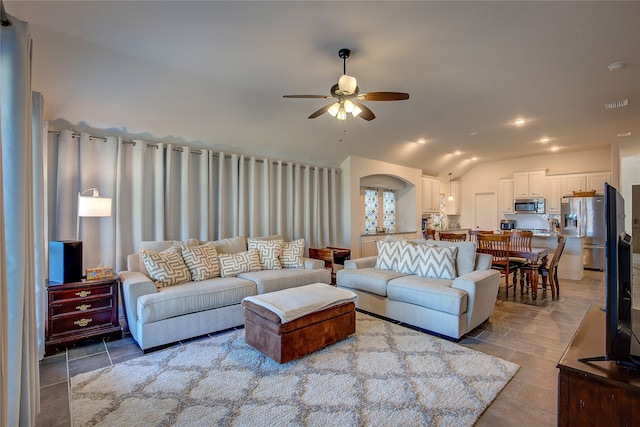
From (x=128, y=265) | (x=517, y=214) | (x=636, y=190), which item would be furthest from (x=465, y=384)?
(x=636, y=190)

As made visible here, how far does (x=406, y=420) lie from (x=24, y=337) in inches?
84.6

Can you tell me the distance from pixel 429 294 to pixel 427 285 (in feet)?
0.39

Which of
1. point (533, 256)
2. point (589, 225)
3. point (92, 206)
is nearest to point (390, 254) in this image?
point (533, 256)

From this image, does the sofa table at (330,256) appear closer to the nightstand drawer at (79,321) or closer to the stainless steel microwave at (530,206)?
the nightstand drawer at (79,321)

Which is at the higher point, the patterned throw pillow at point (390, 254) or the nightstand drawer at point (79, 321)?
the patterned throw pillow at point (390, 254)

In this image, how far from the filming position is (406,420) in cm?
191

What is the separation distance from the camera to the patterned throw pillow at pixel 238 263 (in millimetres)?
3928

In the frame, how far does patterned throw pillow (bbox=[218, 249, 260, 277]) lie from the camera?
393 cm

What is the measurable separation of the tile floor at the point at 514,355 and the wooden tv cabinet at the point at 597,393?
775 millimetres

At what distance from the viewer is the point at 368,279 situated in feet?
12.7

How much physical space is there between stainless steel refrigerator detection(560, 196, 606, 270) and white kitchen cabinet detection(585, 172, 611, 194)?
715mm

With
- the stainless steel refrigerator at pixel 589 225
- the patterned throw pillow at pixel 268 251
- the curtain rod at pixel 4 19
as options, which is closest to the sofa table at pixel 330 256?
the patterned throw pillow at pixel 268 251

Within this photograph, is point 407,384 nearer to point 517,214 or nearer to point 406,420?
point 406,420

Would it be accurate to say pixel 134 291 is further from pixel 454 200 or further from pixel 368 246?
pixel 454 200
